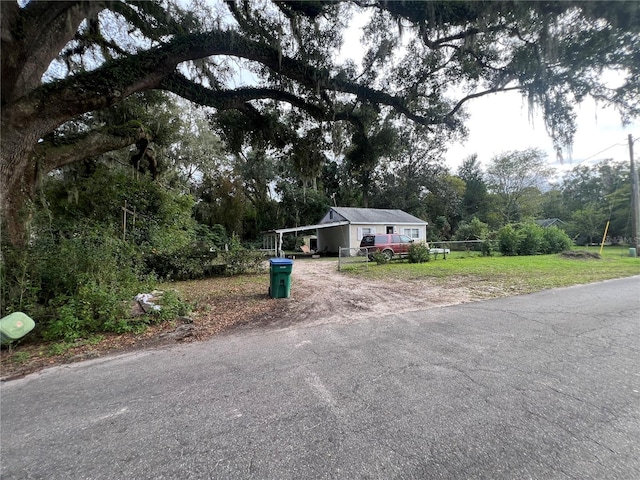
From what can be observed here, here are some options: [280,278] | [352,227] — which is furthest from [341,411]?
[352,227]

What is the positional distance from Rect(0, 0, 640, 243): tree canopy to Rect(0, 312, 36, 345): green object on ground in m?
3.46

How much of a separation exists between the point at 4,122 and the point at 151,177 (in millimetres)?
6153

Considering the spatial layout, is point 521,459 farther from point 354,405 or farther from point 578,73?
point 578,73

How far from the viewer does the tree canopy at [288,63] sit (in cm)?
469

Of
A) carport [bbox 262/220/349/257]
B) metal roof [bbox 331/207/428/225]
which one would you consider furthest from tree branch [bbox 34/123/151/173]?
metal roof [bbox 331/207/428/225]

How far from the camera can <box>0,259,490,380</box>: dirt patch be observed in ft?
11.2

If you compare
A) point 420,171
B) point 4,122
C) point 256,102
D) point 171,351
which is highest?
point 420,171

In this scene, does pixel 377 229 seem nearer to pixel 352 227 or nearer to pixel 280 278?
pixel 352 227

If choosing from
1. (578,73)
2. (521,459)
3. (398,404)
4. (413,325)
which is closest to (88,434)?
(398,404)

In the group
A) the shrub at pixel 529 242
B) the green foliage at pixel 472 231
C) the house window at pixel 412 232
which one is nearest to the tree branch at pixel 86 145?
the house window at pixel 412 232

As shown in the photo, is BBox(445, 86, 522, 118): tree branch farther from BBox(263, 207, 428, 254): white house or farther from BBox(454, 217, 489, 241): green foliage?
BBox(454, 217, 489, 241): green foliage

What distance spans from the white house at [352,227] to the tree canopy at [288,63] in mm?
10864

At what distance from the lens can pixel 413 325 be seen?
14.1 ft

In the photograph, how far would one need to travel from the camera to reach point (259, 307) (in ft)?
18.3
